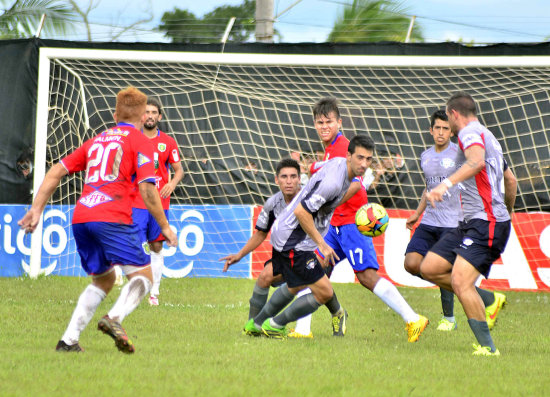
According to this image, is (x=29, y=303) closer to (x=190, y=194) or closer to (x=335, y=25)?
(x=190, y=194)

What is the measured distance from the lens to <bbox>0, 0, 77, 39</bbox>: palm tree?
41.8 feet

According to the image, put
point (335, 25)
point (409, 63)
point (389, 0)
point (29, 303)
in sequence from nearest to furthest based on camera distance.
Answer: point (29, 303) < point (409, 63) < point (335, 25) < point (389, 0)

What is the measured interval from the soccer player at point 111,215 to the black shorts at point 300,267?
1.26 meters

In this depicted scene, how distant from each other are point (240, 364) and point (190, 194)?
805 centimetres

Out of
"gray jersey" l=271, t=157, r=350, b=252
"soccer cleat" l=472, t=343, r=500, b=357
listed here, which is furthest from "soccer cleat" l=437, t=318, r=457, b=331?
"gray jersey" l=271, t=157, r=350, b=252

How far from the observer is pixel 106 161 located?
5465mm

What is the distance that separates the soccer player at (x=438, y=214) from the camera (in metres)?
7.87

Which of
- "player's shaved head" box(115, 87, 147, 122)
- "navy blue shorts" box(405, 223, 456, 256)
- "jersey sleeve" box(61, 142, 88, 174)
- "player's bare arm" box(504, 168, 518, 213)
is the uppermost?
A: "player's shaved head" box(115, 87, 147, 122)

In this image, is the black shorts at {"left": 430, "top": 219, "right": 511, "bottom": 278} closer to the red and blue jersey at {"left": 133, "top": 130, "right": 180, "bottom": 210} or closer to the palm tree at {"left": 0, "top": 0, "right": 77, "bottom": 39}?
the red and blue jersey at {"left": 133, "top": 130, "right": 180, "bottom": 210}

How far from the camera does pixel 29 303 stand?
8.50 meters

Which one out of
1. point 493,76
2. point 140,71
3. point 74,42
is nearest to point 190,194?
point 140,71

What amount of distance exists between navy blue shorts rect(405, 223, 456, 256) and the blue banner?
4761 millimetres

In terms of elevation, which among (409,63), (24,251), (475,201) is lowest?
(24,251)

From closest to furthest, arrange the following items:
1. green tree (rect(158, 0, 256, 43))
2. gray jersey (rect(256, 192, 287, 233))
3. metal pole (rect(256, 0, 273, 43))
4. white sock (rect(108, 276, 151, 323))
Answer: white sock (rect(108, 276, 151, 323)), gray jersey (rect(256, 192, 287, 233)), green tree (rect(158, 0, 256, 43)), metal pole (rect(256, 0, 273, 43))
